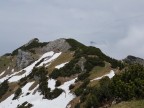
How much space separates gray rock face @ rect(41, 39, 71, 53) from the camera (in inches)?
4289

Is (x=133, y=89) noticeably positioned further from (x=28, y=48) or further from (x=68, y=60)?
(x=28, y=48)

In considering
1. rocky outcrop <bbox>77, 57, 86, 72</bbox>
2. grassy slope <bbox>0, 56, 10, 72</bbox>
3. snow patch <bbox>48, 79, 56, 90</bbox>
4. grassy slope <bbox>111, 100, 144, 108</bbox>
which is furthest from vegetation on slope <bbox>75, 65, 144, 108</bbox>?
grassy slope <bbox>0, 56, 10, 72</bbox>

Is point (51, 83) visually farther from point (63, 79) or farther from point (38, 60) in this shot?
point (38, 60)

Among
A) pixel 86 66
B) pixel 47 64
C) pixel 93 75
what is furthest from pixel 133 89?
pixel 47 64

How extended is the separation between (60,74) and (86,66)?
659 cm

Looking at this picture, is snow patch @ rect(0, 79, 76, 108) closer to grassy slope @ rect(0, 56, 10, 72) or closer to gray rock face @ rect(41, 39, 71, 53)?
gray rock face @ rect(41, 39, 71, 53)

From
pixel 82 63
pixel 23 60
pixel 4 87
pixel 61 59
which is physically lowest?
pixel 82 63

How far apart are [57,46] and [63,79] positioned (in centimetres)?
3139

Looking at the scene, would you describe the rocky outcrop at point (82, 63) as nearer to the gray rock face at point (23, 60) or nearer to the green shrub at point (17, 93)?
the green shrub at point (17, 93)

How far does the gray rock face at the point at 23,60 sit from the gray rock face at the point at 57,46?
532 centimetres

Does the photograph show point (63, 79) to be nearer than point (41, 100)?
No

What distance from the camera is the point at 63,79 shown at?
8381 cm

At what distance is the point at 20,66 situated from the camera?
388 ft

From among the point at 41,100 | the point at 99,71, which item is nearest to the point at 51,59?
the point at 41,100
